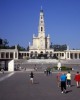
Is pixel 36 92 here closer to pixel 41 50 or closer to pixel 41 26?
pixel 41 26

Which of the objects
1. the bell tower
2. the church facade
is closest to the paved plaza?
the bell tower

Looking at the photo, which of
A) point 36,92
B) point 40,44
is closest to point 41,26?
point 40,44

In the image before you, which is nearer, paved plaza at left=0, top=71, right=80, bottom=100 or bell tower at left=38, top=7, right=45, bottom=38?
paved plaza at left=0, top=71, right=80, bottom=100

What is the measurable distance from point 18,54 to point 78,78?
10325 centimetres

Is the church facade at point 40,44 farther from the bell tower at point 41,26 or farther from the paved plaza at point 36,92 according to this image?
the paved plaza at point 36,92

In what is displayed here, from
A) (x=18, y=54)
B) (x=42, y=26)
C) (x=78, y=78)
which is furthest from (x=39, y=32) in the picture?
(x=78, y=78)

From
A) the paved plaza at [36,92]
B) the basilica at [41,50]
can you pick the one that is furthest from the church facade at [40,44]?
the paved plaza at [36,92]

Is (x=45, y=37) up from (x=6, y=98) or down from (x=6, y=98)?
up

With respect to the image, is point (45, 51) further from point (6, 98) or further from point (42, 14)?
point (6, 98)

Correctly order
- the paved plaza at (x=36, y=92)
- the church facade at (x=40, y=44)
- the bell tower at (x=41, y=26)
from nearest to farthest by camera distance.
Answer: the paved plaza at (x=36, y=92) → the bell tower at (x=41, y=26) → the church facade at (x=40, y=44)

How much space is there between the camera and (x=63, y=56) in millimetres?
128625

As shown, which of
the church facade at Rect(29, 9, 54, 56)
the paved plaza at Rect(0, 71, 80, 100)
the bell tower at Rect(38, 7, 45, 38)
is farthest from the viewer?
the church facade at Rect(29, 9, 54, 56)

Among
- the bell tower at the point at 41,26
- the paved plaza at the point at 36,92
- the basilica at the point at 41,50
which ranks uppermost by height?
the bell tower at the point at 41,26

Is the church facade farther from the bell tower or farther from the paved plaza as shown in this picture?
the paved plaza
